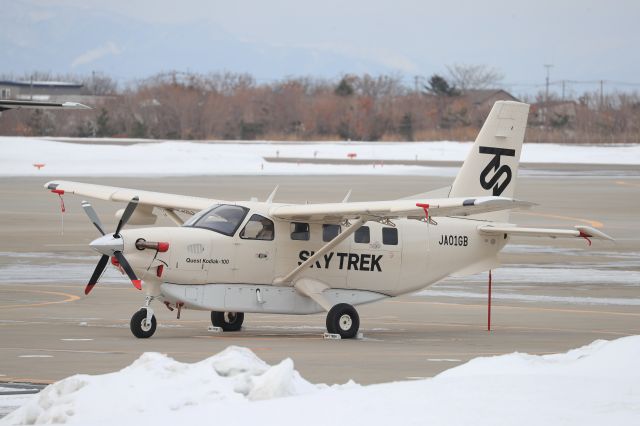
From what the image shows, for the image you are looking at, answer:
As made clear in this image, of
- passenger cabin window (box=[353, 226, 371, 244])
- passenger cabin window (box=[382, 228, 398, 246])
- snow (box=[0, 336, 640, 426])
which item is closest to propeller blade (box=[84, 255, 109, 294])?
passenger cabin window (box=[353, 226, 371, 244])

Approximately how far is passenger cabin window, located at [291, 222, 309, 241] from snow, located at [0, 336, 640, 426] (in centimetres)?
835

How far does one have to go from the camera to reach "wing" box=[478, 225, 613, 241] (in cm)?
1917

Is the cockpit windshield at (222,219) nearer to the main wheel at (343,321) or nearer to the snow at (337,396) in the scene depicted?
the main wheel at (343,321)

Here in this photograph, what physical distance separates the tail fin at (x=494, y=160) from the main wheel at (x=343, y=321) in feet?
11.1

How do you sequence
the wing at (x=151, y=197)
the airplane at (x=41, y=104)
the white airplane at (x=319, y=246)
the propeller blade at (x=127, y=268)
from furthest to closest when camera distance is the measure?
the airplane at (x=41, y=104)
the wing at (x=151, y=197)
the white airplane at (x=319, y=246)
the propeller blade at (x=127, y=268)

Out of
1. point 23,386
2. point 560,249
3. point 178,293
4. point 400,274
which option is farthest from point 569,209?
point 23,386

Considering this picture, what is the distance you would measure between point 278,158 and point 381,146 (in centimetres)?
1775

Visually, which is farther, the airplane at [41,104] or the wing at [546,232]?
the airplane at [41,104]

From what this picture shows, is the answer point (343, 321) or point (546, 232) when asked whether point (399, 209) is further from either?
point (546, 232)

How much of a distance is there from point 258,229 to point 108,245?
8.83 ft

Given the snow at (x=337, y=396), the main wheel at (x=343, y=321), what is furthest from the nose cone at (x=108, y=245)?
the snow at (x=337, y=396)

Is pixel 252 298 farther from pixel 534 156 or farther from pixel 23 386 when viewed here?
pixel 534 156

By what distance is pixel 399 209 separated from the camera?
18.1 meters

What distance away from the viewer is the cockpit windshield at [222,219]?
19031mm
